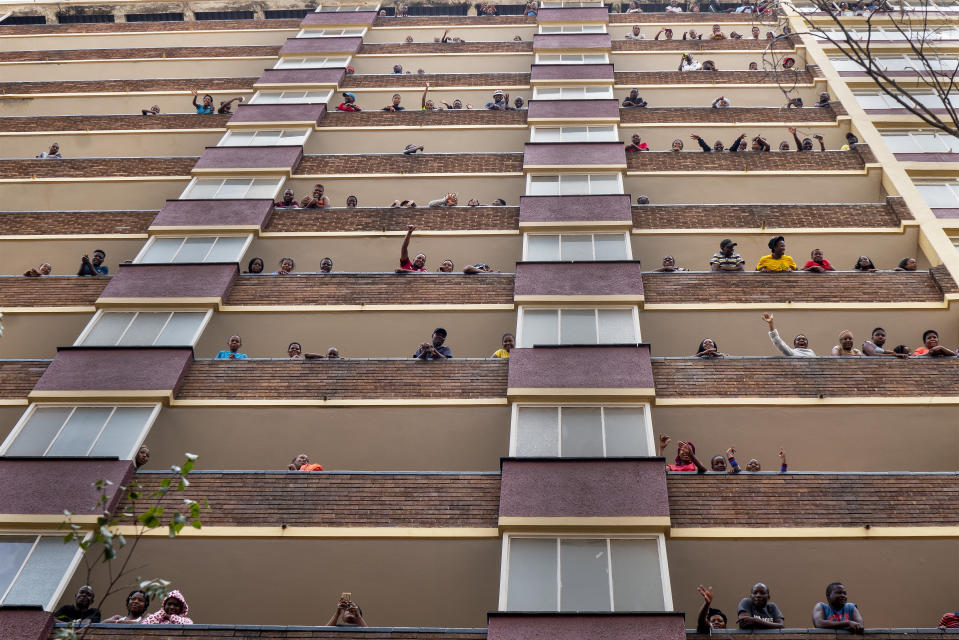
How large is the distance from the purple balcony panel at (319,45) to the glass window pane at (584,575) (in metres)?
27.7

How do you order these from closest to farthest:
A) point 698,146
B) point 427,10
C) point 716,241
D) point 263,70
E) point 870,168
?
point 716,241 < point 870,168 < point 698,146 < point 263,70 < point 427,10

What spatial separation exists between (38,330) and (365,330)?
867cm

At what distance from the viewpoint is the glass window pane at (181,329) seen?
2242 centimetres

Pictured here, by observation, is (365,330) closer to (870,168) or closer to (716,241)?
(716,241)

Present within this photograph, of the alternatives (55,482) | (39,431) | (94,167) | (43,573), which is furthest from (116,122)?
(43,573)

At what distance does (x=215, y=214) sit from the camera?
88.7 ft

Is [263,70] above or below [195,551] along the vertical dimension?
above

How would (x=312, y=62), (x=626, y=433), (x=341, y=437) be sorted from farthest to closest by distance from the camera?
1. (x=312, y=62)
2. (x=341, y=437)
3. (x=626, y=433)

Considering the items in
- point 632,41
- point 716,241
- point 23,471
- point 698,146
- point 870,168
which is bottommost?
point 23,471

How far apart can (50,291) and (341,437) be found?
32.4 ft

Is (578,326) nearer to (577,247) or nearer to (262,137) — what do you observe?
(577,247)

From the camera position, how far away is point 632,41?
130ft

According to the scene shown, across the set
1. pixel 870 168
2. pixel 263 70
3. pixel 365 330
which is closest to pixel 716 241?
pixel 870 168

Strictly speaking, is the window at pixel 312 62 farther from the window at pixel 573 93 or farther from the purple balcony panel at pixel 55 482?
the purple balcony panel at pixel 55 482
